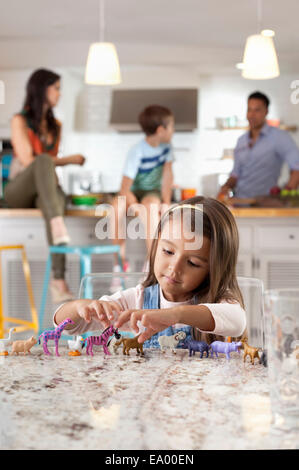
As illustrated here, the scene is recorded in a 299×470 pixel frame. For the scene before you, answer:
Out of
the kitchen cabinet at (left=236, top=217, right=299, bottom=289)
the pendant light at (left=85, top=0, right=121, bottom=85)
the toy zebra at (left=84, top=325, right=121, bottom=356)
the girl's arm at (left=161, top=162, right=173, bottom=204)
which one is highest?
the pendant light at (left=85, top=0, right=121, bottom=85)

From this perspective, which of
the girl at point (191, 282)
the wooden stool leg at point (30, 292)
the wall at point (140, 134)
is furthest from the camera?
the wall at point (140, 134)

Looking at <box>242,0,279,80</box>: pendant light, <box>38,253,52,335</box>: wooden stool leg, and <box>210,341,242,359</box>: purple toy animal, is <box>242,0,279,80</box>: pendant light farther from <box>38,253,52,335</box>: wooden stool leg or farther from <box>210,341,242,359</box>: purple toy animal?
<box>210,341,242,359</box>: purple toy animal

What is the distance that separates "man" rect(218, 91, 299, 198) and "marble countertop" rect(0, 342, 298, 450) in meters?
3.13

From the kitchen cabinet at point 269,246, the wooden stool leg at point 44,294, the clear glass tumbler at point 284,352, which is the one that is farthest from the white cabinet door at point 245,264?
the clear glass tumbler at point 284,352

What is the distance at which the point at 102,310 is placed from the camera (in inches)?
31.0

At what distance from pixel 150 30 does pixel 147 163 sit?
1.84 meters

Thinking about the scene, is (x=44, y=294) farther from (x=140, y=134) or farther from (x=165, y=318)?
(x=140, y=134)

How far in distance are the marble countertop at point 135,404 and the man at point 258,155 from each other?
3132 millimetres

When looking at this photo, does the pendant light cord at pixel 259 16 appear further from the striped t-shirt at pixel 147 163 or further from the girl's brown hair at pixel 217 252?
the girl's brown hair at pixel 217 252

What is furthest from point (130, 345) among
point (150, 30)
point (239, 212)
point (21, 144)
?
point (150, 30)

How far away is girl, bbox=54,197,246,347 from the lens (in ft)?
2.72

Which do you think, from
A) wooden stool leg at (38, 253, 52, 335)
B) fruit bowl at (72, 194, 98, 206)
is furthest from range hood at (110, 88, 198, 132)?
wooden stool leg at (38, 253, 52, 335)

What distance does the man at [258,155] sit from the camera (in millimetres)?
3818

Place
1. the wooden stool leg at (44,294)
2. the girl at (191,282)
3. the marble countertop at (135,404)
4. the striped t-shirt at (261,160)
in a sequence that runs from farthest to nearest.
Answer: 1. the striped t-shirt at (261,160)
2. the wooden stool leg at (44,294)
3. the girl at (191,282)
4. the marble countertop at (135,404)
